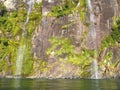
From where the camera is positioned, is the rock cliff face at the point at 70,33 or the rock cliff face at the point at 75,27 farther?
the rock cliff face at the point at 75,27

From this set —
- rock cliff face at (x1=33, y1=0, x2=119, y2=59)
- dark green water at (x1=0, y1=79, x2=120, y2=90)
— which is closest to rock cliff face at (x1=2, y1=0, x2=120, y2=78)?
rock cliff face at (x1=33, y1=0, x2=119, y2=59)

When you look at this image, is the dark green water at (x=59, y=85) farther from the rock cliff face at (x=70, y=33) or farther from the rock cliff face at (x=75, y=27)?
the rock cliff face at (x=75, y=27)

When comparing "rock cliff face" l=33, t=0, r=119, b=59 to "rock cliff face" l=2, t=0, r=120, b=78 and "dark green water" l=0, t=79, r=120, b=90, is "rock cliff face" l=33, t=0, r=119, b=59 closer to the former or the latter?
"rock cliff face" l=2, t=0, r=120, b=78

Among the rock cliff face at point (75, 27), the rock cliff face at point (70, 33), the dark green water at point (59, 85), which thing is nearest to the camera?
the dark green water at point (59, 85)

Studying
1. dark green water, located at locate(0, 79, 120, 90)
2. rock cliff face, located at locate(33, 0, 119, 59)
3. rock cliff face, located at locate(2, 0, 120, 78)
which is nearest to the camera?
dark green water, located at locate(0, 79, 120, 90)

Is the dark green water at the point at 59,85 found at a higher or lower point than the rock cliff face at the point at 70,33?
lower

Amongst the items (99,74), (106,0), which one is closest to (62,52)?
(99,74)

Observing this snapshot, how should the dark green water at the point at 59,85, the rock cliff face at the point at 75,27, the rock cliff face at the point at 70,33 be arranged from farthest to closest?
the rock cliff face at the point at 75,27 < the rock cliff face at the point at 70,33 < the dark green water at the point at 59,85

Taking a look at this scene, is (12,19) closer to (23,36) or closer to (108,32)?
(23,36)

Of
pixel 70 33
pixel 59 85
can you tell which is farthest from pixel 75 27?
pixel 59 85

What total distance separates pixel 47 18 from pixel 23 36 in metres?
16.3

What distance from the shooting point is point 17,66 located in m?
175

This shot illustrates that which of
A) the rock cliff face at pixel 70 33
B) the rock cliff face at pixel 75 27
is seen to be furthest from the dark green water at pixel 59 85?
the rock cliff face at pixel 75 27

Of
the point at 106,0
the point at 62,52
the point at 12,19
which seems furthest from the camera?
the point at 12,19
